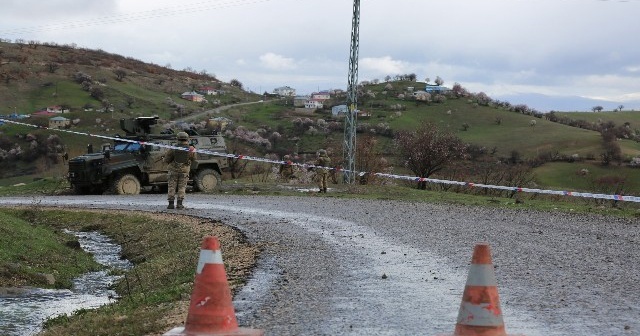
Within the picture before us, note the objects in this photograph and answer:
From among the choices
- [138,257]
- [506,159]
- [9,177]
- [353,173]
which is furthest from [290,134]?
[138,257]

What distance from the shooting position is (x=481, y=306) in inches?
224

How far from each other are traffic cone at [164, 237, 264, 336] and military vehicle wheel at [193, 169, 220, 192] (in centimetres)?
2623

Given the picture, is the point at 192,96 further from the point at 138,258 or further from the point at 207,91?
the point at 138,258

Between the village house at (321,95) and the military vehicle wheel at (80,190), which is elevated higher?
the village house at (321,95)

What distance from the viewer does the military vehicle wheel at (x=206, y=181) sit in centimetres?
3191

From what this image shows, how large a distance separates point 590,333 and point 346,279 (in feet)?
11.7

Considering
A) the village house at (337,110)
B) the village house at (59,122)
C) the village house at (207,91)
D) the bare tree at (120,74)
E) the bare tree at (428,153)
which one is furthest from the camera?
the village house at (207,91)

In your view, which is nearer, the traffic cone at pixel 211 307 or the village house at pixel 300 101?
the traffic cone at pixel 211 307

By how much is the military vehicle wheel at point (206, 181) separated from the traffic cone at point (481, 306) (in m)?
26.6

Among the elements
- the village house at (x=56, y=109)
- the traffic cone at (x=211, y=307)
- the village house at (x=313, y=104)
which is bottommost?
the traffic cone at (x=211, y=307)

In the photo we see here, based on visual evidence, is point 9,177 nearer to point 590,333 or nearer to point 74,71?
point 74,71

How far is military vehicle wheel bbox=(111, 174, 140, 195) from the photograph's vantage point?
3025cm

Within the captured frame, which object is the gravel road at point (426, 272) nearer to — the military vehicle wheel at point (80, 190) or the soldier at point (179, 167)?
the soldier at point (179, 167)

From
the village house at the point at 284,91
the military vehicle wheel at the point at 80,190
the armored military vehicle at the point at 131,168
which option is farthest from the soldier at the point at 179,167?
the village house at the point at 284,91
